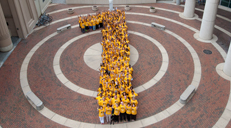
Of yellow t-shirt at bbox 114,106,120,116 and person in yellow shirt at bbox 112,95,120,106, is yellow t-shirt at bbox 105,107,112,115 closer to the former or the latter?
yellow t-shirt at bbox 114,106,120,116

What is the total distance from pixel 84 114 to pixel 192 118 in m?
7.38

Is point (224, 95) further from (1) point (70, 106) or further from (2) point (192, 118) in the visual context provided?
(1) point (70, 106)

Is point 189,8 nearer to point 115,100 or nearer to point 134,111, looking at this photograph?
point 134,111

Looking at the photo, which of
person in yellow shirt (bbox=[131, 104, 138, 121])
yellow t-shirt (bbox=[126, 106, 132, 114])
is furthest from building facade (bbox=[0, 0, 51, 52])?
person in yellow shirt (bbox=[131, 104, 138, 121])

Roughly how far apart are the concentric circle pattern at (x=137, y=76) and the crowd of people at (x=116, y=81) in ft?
3.65

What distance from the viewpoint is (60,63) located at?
64.8ft

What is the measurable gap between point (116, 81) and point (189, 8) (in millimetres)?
17295

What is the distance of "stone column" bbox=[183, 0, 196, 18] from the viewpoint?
86.5 ft

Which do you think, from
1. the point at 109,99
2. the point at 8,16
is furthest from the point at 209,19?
the point at 8,16

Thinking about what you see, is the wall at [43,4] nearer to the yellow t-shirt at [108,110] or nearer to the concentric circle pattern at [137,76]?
the concentric circle pattern at [137,76]

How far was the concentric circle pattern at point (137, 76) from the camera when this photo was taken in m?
14.3

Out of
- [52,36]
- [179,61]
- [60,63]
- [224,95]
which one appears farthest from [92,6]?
[224,95]

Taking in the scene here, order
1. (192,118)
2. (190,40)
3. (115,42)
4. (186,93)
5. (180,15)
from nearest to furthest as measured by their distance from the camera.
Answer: (192,118) < (186,93) < (115,42) < (190,40) < (180,15)

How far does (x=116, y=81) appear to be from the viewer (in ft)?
49.7
